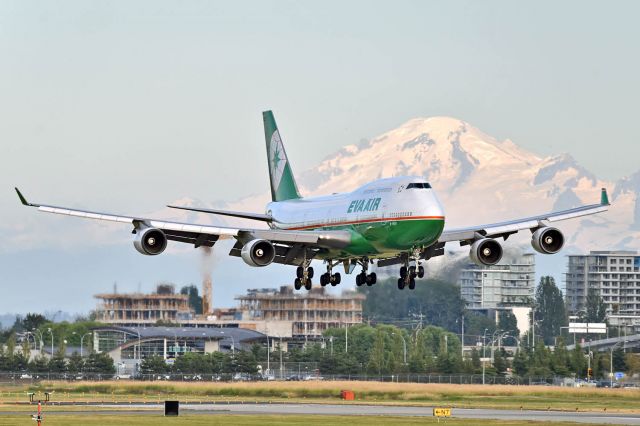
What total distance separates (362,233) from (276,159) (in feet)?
91.4

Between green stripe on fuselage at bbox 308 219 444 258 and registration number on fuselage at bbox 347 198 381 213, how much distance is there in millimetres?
A: 1083

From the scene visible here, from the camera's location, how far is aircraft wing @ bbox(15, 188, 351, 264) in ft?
318

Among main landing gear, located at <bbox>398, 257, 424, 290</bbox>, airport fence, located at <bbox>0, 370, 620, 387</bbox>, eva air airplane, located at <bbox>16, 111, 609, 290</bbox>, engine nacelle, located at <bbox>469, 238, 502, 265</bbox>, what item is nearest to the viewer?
eva air airplane, located at <bbox>16, 111, 609, 290</bbox>

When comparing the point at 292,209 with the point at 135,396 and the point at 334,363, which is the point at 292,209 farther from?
the point at 334,363

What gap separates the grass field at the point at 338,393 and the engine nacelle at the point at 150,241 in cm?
4891

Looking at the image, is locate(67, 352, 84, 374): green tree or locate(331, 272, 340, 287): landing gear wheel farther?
locate(67, 352, 84, 374): green tree

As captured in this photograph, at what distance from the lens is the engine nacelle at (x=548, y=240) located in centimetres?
9844

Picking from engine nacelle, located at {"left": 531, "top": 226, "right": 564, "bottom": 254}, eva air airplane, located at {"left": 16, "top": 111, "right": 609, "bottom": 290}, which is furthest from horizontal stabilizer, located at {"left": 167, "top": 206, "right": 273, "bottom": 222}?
engine nacelle, located at {"left": 531, "top": 226, "right": 564, "bottom": 254}

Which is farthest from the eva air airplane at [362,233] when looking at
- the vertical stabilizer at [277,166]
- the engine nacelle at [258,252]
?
the vertical stabilizer at [277,166]

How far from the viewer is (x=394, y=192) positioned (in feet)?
307

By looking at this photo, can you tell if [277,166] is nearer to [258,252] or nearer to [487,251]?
[258,252]

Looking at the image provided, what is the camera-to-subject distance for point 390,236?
92.9m

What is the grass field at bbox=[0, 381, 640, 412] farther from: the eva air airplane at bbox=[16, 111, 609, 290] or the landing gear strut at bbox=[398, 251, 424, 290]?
the landing gear strut at bbox=[398, 251, 424, 290]

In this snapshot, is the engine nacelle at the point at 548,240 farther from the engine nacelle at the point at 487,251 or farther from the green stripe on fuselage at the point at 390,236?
the green stripe on fuselage at the point at 390,236
